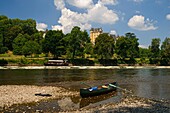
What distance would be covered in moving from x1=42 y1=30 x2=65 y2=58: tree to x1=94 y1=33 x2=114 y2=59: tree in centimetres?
1785

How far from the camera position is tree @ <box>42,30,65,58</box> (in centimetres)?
12038

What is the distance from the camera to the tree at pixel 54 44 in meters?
120

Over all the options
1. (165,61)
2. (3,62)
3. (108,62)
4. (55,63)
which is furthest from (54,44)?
(165,61)

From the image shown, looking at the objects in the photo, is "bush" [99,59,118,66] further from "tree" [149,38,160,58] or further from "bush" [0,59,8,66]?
"bush" [0,59,8,66]

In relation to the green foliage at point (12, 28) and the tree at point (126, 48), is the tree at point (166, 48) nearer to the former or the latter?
the tree at point (126, 48)

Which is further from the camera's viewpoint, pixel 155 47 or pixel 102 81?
pixel 155 47

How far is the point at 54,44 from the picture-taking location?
120 m

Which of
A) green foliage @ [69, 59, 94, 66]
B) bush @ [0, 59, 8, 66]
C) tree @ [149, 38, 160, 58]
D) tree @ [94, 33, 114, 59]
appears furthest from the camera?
tree @ [149, 38, 160, 58]

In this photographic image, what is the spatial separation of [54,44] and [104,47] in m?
24.9

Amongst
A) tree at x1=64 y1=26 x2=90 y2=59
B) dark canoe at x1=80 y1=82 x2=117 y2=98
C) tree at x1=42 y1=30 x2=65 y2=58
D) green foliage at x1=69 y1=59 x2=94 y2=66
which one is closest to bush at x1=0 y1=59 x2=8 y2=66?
tree at x1=42 y1=30 x2=65 y2=58

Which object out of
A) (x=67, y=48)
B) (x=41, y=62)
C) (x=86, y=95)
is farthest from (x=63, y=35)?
(x=86, y=95)

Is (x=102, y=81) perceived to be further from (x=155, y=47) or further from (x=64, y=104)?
(x=155, y=47)

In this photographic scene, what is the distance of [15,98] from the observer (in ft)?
102

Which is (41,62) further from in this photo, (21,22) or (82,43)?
(21,22)
